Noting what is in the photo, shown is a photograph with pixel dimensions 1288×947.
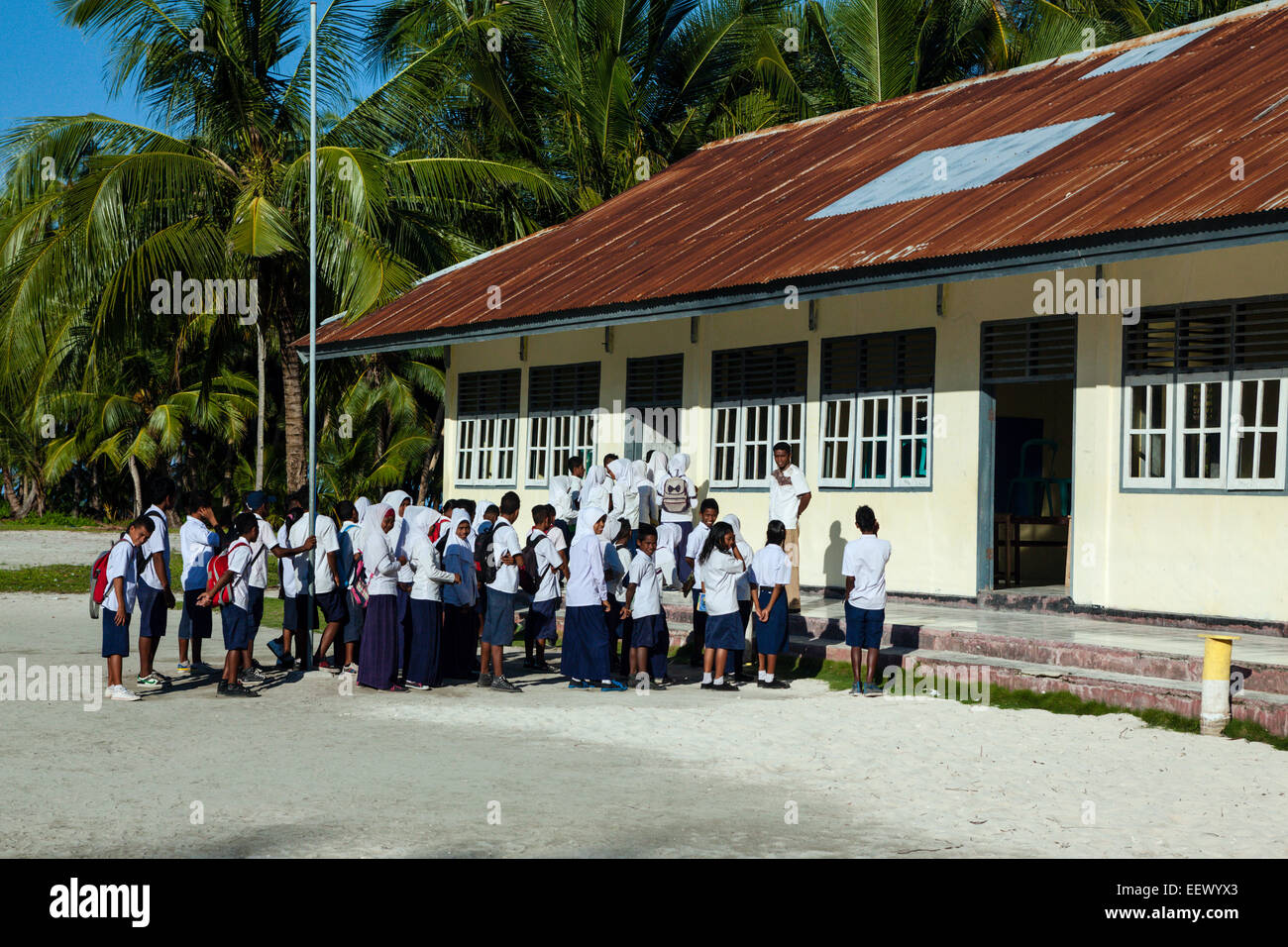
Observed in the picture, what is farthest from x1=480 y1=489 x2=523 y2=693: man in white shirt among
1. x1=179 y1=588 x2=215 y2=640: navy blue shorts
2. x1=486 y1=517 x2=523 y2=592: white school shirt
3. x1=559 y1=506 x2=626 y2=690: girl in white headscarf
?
x1=179 y1=588 x2=215 y2=640: navy blue shorts

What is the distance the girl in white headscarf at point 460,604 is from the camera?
12336mm

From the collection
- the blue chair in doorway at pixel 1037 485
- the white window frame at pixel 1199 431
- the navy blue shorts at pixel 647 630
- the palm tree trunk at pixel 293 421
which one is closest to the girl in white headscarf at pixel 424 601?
the navy blue shorts at pixel 647 630

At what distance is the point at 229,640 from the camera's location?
11.7 meters

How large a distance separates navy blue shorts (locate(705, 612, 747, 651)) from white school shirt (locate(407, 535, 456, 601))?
7.08 feet

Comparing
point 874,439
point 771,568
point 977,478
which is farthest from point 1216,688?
point 874,439

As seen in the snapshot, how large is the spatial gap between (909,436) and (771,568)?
395cm

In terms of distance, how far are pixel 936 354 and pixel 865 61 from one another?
53.0 ft

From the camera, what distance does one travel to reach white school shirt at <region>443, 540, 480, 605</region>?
1233cm

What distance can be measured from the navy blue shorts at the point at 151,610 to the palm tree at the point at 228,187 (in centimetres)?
891

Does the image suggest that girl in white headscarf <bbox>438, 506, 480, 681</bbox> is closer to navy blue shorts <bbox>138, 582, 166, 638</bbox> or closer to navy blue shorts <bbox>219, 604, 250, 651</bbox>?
navy blue shorts <bbox>219, 604, 250, 651</bbox>

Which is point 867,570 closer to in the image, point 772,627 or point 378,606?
point 772,627

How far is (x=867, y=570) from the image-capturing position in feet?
38.0

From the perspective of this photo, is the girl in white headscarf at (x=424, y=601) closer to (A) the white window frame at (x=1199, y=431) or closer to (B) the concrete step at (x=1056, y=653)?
(B) the concrete step at (x=1056, y=653)
